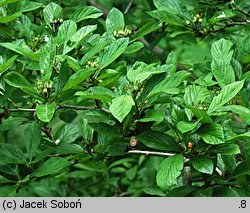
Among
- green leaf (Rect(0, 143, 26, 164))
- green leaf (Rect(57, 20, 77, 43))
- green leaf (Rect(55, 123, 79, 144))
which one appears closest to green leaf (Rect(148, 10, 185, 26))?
green leaf (Rect(57, 20, 77, 43))

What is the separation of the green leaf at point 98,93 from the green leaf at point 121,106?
5 centimetres

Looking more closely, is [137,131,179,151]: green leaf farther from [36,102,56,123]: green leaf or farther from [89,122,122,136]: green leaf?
[36,102,56,123]: green leaf

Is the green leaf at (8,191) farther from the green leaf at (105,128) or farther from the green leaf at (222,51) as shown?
the green leaf at (222,51)

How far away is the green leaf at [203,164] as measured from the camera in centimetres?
119

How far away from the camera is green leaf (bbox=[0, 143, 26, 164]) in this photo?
1.38 m

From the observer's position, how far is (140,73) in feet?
3.86

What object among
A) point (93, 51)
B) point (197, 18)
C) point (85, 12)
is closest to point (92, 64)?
point (93, 51)

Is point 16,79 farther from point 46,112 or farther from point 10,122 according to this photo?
point 10,122

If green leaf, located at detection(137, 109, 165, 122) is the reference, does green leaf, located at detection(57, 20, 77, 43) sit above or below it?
above

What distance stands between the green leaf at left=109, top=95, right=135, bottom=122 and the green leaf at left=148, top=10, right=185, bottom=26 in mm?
485

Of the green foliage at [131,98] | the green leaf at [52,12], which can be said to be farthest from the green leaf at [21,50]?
the green leaf at [52,12]

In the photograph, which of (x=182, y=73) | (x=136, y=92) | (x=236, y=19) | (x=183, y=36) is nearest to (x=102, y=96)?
(x=136, y=92)

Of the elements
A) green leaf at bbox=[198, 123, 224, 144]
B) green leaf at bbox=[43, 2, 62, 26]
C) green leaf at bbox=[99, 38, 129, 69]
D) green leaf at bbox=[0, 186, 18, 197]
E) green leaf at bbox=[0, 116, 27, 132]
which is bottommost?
green leaf at bbox=[0, 186, 18, 197]

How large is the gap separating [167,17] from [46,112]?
576 millimetres
